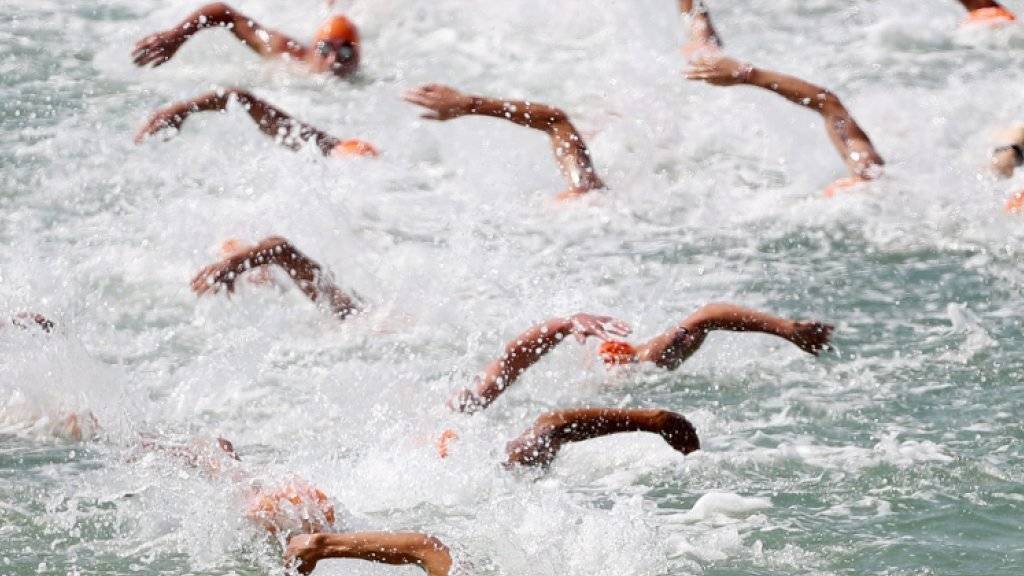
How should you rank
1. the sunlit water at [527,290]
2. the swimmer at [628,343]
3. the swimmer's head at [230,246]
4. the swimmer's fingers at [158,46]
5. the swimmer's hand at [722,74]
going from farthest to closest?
the swimmer's fingers at [158,46] → the swimmer's head at [230,246] → the swimmer's hand at [722,74] → the swimmer at [628,343] → the sunlit water at [527,290]

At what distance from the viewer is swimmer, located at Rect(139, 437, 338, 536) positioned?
23.1ft

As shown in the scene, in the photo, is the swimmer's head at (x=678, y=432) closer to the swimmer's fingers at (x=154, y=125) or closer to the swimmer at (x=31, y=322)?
the swimmer at (x=31, y=322)

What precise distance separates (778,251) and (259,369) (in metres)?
3.20

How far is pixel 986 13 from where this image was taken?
571 inches

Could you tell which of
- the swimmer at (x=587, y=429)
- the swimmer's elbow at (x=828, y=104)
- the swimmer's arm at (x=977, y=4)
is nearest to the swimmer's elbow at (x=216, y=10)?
the swimmer's elbow at (x=828, y=104)

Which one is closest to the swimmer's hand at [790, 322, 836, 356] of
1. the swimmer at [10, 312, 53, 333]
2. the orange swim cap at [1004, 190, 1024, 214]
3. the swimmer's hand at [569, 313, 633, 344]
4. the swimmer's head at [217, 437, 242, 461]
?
the swimmer's hand at [569, 313, 633, 344]

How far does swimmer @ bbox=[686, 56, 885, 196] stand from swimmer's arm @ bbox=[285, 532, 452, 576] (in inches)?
175

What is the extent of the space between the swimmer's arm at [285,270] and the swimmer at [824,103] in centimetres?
228

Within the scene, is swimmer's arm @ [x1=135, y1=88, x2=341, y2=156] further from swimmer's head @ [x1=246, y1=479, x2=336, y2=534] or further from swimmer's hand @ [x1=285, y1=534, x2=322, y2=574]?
swimmer's hand @ [x1=285, y1=534, x2=322, y2=574]

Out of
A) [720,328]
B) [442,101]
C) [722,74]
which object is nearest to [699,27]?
[722,74]

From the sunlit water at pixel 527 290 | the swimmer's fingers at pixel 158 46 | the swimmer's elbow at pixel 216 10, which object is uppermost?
the swimmer's fingers at pixel 158 46

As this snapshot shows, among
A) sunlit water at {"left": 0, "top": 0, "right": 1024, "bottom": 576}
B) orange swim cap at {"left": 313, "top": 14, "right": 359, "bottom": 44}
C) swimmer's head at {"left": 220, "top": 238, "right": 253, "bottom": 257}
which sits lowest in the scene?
sunlit water at {"left": 0, "top": 0, "right": 1024, "bottom": 576}

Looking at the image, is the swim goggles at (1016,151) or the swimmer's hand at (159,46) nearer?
the swimmer's hand at (159,46)

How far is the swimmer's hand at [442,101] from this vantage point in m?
9.69
